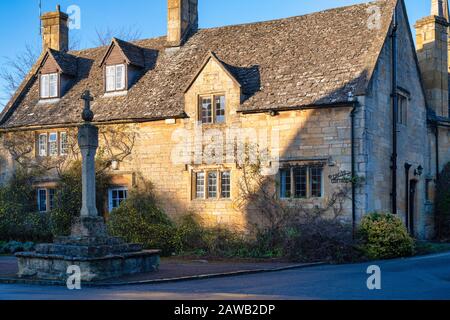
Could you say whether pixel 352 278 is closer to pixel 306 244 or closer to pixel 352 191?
pixel 306 244

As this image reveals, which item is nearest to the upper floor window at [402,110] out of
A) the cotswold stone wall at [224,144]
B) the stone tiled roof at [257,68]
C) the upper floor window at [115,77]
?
the stone tiled roof at [257,68]

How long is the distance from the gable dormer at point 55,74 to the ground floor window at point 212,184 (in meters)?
9.08

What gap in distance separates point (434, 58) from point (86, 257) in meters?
19.6

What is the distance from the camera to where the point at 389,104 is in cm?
2617

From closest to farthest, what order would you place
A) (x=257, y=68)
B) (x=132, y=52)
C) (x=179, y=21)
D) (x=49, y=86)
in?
(x=257, y=68), (x=132, y=52), (x=179, y=21), (x=49, y=86)

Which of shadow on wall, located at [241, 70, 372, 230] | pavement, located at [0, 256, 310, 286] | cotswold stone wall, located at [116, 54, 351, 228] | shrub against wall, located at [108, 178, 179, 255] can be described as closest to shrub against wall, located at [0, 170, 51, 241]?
cotswold stone wall, located at [116, 54, 351, 228]

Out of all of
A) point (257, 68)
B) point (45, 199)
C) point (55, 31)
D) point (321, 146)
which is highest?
point (55, 31)

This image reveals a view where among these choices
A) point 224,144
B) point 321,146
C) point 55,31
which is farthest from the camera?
point 55,31

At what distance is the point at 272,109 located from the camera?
2533 cm

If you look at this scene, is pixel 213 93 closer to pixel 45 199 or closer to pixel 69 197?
pixel 69 197

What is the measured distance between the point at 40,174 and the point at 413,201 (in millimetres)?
16279

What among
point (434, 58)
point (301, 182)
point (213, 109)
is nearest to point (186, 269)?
point (301, 182)
